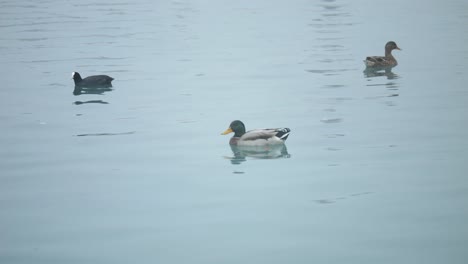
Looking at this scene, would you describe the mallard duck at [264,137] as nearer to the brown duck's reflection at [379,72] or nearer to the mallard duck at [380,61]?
the brown duck's reflection at [379,72]

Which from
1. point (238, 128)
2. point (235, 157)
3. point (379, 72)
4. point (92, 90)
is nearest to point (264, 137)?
point (235, 157)

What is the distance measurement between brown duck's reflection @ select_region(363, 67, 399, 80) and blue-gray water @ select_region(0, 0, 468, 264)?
33 cm

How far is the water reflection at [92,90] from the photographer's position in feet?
88.3

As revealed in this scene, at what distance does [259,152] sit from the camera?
17328mm

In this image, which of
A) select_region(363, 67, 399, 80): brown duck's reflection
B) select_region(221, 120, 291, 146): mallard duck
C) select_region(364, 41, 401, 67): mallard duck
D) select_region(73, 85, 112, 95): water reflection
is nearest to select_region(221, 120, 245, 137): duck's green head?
select_region(221, 120, 291, 146): mallard duck

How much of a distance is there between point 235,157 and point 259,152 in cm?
65

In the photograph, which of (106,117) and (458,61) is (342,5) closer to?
(458,61)

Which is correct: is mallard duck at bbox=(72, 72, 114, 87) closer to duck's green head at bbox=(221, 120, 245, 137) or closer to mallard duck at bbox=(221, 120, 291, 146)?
duck's green head at bbox=(221, 120, 245, 137)

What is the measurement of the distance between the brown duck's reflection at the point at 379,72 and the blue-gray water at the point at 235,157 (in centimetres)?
33

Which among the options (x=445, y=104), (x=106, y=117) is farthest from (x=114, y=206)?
(x=445, y=104)

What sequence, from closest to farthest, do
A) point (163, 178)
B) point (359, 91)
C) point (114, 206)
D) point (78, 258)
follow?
1. point (78, 258)
2. point (114, 206)
3. point (163, 178)
4. point (359, 91)

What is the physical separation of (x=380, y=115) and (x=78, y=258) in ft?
37.7

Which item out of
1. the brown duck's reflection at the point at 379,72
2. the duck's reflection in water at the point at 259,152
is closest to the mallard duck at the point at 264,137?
the duck's reflection in water at the point at 259,152

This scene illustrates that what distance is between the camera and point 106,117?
21953mm
